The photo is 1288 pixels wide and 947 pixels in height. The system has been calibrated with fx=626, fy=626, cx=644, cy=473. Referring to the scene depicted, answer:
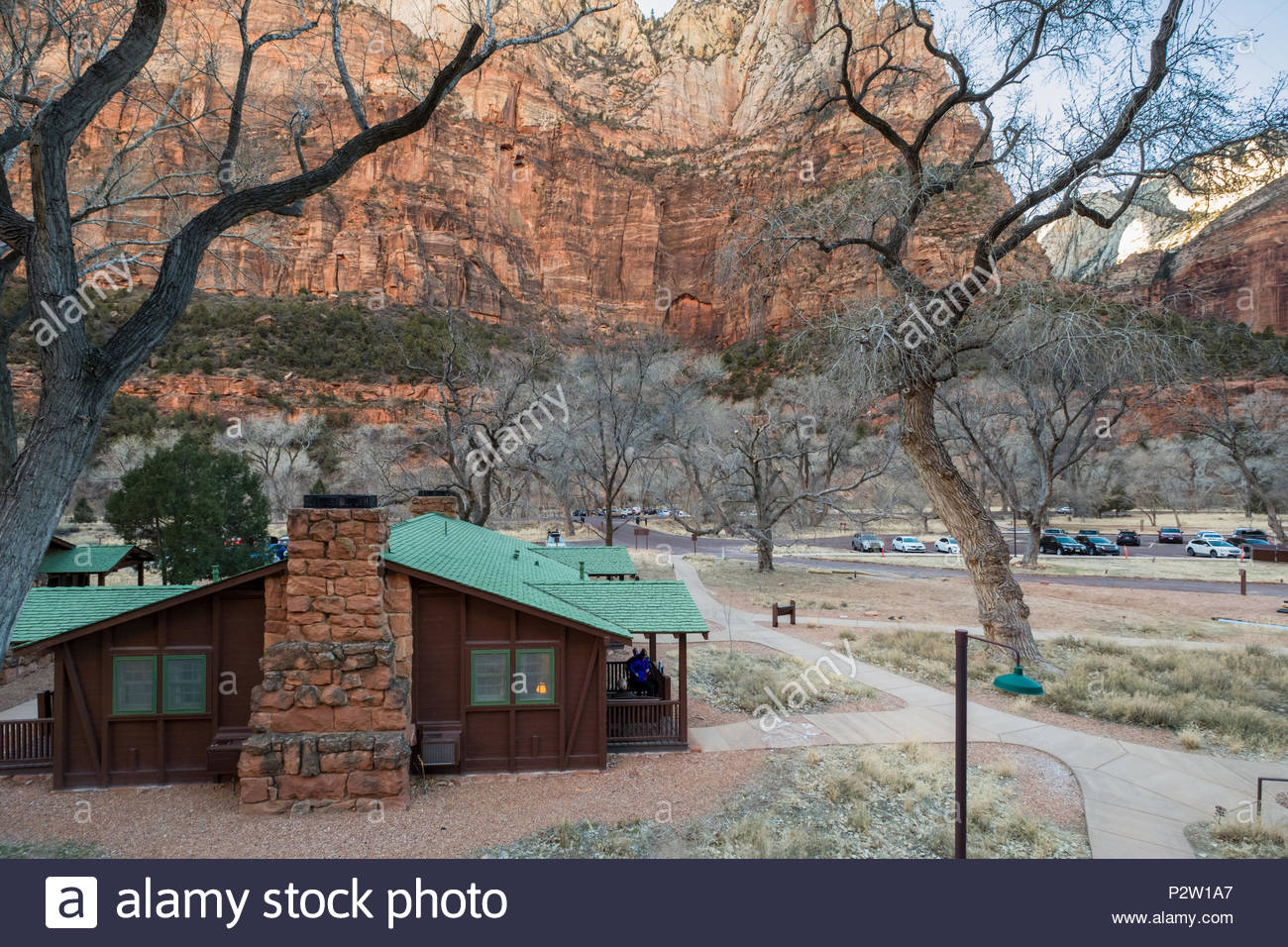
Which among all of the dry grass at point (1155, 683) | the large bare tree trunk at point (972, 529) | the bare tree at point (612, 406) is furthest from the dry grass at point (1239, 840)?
the bare tree at point (612, 406)

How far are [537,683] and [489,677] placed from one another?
2.30 feet

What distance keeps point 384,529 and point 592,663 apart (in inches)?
140

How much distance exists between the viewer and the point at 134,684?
8859mm

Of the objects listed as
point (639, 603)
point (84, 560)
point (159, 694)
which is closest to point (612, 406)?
point (639, 603)

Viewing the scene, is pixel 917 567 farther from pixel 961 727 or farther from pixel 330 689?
pixel 330 689

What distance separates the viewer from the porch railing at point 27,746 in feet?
30.5

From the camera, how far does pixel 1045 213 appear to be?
43.9 ft

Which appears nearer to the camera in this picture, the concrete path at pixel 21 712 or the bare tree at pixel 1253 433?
the concrete path at pixel 21 712

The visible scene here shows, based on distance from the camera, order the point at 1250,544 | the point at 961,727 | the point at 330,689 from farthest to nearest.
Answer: the point at 1250,544, the point at 330,689, the point at 961,727

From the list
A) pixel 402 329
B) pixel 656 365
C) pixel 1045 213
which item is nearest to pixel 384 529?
pixel 1045 213

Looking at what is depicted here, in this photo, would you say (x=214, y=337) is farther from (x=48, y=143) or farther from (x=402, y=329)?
(x=48, y=143)

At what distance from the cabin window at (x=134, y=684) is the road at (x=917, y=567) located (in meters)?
28.7

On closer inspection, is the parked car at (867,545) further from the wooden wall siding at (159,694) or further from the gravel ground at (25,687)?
the gravel ground at (25,687)

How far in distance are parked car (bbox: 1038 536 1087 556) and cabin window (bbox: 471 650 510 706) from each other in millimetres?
39816
